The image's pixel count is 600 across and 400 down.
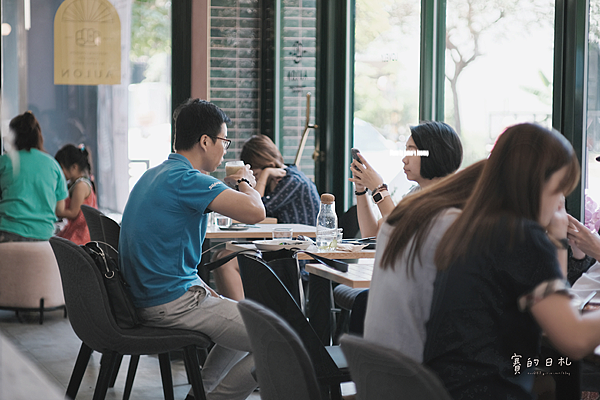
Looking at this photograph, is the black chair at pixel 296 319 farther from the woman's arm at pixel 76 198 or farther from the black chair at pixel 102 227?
the woman's arm at pixel 76 198

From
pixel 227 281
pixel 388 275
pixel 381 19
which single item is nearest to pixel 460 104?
pixel 381 19

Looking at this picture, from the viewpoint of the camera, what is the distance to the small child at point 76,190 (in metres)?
5.13

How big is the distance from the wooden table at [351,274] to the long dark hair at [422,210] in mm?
845

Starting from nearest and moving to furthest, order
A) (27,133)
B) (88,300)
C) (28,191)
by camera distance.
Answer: (88,300), (28,191), (27,133)

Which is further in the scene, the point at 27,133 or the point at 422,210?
the point at 27,133

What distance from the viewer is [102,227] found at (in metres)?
3.73

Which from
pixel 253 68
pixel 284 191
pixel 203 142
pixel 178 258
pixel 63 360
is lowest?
pixel 63 360

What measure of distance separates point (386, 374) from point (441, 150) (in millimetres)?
1992

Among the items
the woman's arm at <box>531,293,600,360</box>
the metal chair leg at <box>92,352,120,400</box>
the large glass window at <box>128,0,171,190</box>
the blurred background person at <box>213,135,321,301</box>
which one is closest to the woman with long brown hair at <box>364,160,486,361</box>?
the woman's arm at <box>531,293,600,360</box>

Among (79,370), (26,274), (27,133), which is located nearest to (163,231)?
(79,370)

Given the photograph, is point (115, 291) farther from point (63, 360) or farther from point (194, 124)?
point (63, 360)

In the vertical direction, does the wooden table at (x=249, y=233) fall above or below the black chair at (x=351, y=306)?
above

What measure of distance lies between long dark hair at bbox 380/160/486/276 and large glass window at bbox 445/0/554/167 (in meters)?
1.66

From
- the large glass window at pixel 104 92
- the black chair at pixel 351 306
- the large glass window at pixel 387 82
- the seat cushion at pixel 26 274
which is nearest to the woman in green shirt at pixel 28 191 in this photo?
the seat cushion at pixel 26 274
